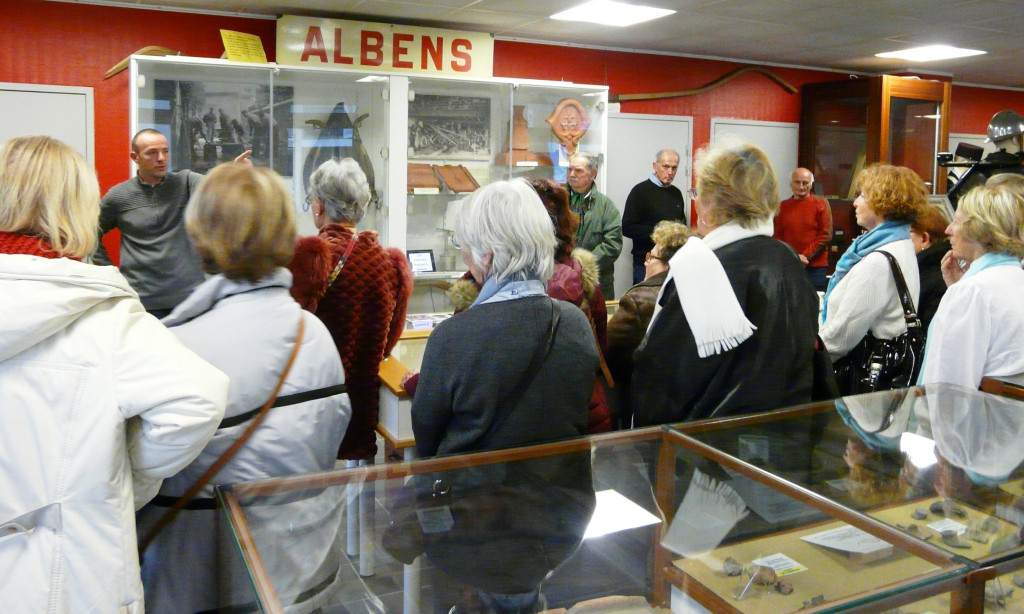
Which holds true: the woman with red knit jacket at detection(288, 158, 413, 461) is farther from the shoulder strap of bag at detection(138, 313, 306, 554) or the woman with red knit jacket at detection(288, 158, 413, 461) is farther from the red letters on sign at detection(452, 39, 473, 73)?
the red letters on sign at detection(452, 39, 473, 73)

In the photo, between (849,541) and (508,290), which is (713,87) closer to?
(508,290)

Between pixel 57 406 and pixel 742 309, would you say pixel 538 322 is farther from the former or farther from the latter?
pixel 57 406

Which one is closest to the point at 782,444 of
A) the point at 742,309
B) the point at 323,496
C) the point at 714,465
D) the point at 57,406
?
the point at 714,465

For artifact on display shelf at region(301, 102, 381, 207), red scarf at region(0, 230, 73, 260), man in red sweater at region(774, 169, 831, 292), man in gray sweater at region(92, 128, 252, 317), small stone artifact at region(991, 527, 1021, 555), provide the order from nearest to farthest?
1. small stone artifact at region(991, 527, 1021, 555)
2. red scarf at region(0, 230, 73, 260)
3. man in gray sweater at region(92, 128, 252, 317)
4. artifact on display shelf at region(301, 102, 381, 207)
5. man in red sweater at region(774, 169, 831, 292)

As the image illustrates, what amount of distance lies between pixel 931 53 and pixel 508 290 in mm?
7988

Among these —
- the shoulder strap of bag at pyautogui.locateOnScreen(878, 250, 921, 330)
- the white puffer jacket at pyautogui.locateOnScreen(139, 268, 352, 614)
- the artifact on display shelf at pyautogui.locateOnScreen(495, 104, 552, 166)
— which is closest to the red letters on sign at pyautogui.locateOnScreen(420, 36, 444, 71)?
the artifact on display shelf at pyautogui.locateOnScreen(495, 104, 552, 166)

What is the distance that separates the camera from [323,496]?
56.1 inches

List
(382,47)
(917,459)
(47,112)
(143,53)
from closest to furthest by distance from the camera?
(917,459)
(143,53)
(47,112)
(382,47)

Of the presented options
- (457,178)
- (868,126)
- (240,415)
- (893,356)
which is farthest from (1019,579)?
(868,126)

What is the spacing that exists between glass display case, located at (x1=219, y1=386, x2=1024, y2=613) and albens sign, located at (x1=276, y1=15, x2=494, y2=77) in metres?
4.90

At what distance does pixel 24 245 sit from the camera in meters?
1.47

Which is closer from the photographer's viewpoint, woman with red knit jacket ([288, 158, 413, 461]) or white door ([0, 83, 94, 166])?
woman with red knit jacket ([288, 158, 413, 461])

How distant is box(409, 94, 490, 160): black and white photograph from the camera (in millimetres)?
6277

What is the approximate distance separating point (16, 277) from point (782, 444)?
1423 millimetres
